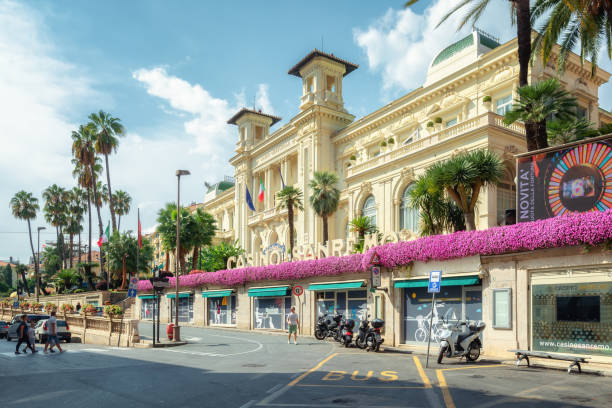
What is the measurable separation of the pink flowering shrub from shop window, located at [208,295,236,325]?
55.1 feet

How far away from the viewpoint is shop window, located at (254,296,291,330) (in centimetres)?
3193

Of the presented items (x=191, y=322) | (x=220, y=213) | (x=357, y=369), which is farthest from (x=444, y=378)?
(x=220, y=213)

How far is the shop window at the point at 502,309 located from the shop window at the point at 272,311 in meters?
15.2

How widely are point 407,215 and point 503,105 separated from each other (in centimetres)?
854

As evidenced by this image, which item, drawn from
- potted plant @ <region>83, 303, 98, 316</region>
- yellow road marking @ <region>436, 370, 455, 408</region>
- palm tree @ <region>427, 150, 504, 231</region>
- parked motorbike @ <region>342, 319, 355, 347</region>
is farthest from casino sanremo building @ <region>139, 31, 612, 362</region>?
potted plant @ <region>83, 303, 98, 316</region>

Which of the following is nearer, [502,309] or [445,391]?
[445,391]

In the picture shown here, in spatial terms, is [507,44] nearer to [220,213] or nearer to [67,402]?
[67,402]

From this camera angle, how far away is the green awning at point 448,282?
63.5ft

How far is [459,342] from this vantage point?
16.2 metres

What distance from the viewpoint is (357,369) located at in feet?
48.0

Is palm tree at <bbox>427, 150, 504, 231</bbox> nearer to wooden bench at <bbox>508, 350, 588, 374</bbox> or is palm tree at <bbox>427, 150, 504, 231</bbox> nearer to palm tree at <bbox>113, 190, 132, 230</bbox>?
wooden bench at <bbox>508, 350, 588, 374</bbox>

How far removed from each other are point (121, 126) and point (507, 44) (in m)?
47.3

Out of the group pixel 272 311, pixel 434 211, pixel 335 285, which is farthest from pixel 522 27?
pixel 272 311

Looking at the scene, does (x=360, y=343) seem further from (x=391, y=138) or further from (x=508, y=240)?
(x=391, y=138)
